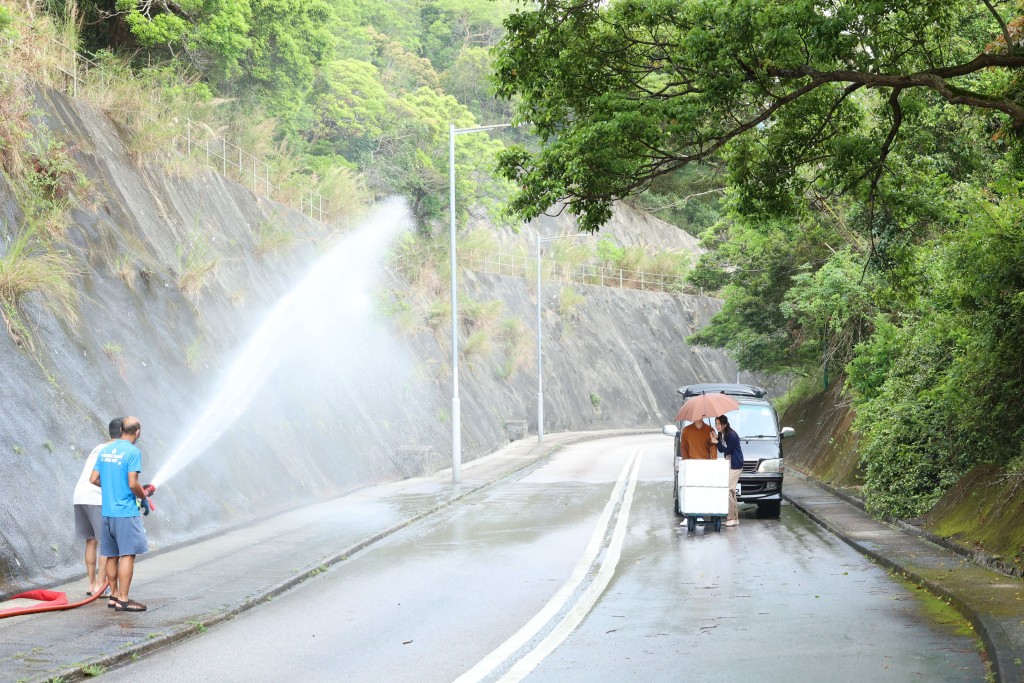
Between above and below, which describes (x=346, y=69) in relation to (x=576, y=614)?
above

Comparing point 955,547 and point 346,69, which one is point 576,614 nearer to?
point 955,547

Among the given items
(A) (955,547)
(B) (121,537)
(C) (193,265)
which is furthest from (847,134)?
(C) (193,265)

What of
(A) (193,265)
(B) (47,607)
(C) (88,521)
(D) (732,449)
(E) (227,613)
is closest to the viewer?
(B) (47,607)

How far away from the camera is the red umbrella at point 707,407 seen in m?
17.6

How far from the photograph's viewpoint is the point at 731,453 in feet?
62.4

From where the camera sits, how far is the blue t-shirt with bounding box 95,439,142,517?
440 inches

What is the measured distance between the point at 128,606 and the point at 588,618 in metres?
4.46

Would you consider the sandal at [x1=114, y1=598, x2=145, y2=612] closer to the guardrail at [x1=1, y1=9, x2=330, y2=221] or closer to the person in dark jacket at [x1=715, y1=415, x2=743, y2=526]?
the person in dark jacket at [x1=715, y1=415, x2=743, y2=526]

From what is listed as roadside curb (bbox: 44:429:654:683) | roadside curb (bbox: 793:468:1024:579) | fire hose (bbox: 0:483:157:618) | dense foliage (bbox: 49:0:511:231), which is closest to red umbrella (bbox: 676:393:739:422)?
roadside curb (bbox: 793:468:1024:579)

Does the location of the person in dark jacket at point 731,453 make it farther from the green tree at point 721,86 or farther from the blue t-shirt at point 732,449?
the green tree at point 721,86

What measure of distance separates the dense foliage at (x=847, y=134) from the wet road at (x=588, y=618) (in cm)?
320

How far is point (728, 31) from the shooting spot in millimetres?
11117

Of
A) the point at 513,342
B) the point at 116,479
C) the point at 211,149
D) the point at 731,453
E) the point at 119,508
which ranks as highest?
the point at 211,149

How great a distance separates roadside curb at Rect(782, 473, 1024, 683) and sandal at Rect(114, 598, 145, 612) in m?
7.64
